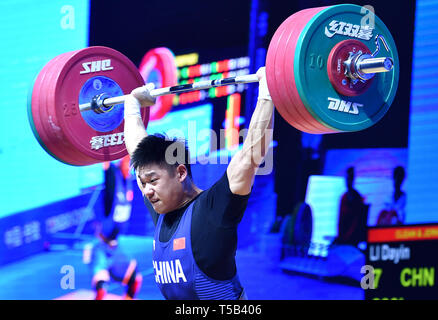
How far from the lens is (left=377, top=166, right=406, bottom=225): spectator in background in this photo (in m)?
5.18

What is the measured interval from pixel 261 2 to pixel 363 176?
174cm

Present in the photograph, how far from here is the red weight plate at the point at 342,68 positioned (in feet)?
7.18

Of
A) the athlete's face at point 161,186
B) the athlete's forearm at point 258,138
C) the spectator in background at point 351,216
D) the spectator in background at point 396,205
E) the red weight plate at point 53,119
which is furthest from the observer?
the spectator in background at point 396,205

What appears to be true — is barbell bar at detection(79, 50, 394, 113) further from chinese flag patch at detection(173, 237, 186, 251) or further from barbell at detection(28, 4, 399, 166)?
chinese flag patch at detection(173, 237, 186, 251)

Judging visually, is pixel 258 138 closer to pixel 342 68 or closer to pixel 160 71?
pixel 342 68

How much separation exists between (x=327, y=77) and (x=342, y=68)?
7 centimetres

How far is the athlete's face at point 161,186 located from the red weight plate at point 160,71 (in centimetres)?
207

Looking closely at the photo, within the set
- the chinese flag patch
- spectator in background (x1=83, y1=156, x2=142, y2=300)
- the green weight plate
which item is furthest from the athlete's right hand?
spectator in background (x1=83, y1=156, x2=142, y2=300)

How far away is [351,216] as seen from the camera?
4.99m

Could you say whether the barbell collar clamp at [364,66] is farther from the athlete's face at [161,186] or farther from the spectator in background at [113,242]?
the spectator in background at [113,242]

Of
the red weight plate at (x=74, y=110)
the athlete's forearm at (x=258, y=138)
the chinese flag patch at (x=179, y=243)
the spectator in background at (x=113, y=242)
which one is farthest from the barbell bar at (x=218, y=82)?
the spectator in background at (x=113, y=242)

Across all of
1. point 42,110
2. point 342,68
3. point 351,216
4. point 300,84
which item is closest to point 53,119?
point 42,110

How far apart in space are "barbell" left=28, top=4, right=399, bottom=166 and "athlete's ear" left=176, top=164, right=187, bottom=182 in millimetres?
392

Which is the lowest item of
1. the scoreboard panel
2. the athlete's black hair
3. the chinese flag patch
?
the scoreboard panel
